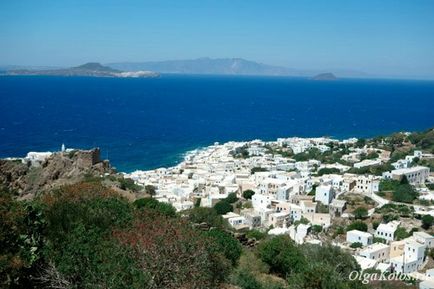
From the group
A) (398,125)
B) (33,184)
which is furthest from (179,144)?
(398,125)

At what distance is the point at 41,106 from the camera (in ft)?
353

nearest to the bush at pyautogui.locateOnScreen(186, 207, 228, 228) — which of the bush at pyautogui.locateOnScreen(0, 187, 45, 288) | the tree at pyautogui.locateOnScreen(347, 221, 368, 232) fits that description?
the tree at pyautogui.locateOnScreen(347, 221, 368, 232)

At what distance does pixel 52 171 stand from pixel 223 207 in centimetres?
1257

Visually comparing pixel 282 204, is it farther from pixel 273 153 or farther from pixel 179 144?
pixel 179 144

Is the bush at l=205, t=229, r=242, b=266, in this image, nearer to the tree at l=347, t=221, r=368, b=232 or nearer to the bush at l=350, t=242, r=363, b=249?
the bush at l=350, t=242, r=363, b=249

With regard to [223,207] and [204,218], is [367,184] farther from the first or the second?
[204,218]

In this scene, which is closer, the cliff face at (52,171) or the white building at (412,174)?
the cliff face at (52,171)

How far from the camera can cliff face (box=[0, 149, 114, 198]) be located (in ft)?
87.5

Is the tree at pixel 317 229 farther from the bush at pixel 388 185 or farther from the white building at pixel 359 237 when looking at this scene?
the bush at pixel 388 185

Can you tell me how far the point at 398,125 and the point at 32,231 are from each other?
9532 cm

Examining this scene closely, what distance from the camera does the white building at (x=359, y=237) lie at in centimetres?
2844

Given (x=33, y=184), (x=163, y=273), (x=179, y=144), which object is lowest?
(x=179, y=144)

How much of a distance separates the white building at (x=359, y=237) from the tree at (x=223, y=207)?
9.48 metres

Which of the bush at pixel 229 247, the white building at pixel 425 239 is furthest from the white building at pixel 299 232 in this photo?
the bush at pixel 229 247
